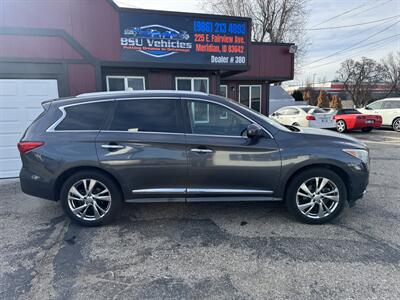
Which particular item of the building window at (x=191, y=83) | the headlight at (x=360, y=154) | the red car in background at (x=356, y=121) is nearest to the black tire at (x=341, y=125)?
the red car in background at (x=356, y=121)

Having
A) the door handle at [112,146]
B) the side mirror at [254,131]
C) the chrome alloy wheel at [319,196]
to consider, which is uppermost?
the side mirror at [254,131]

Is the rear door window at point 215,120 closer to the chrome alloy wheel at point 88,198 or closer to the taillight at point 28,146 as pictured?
the chrome alloy wheel at point 88,198

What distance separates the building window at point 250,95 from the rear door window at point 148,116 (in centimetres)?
1148

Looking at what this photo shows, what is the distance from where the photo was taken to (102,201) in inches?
143

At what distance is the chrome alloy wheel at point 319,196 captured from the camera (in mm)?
3564

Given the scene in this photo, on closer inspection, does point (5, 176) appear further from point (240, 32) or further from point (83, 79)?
point (240, 32)

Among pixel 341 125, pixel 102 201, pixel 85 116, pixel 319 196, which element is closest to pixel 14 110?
pixel 85 116

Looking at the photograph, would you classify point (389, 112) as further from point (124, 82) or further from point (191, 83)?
point (124, 82)

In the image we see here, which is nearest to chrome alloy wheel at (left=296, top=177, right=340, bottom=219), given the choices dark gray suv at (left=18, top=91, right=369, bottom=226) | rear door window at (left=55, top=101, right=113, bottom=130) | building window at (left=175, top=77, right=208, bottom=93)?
dark gray suv at (left=18, top=91, right=369, bottom=226)

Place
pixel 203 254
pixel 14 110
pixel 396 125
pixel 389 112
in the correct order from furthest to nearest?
pixel 389 112, pixel 396 125, pixel 14 110, pixel 203 254

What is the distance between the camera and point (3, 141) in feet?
20.3

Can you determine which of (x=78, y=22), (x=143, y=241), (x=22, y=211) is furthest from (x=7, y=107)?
(x=143, y=241)

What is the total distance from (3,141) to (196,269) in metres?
5.93

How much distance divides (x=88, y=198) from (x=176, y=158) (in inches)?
52.8
